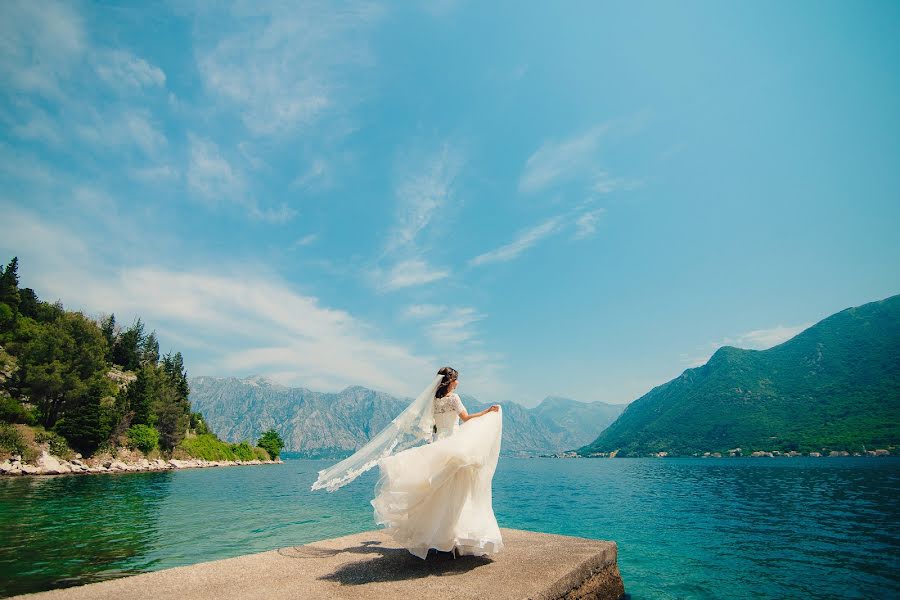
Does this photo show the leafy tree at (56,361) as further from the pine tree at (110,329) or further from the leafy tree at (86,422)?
the pine tree at (110,329)

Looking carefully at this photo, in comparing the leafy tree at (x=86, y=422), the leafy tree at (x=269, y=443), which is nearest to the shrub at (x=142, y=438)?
the leafy tree at (x=86, y=422)

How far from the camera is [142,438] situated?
7544cm

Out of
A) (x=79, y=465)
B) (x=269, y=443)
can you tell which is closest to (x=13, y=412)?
(x=79, y=465)

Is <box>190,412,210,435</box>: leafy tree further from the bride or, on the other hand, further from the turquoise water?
the bride

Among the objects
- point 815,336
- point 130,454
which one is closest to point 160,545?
point 130,454

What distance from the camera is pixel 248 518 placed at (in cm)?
2497

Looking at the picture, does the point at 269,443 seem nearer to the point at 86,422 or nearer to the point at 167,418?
the point at 167,418

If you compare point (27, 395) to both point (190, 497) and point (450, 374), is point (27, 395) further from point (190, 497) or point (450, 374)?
point (450, 374)

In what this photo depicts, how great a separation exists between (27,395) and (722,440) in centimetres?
20001

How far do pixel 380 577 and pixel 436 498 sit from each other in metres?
1.46

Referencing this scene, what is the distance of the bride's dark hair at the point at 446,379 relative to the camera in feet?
26.4

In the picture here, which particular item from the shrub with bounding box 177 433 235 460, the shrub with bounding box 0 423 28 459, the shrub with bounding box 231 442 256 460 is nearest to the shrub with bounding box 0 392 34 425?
the shrub with bounding box 0 423 28 459

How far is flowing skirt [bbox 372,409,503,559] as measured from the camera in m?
6.58

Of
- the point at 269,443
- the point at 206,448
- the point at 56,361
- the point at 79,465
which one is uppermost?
the point at 56,361
